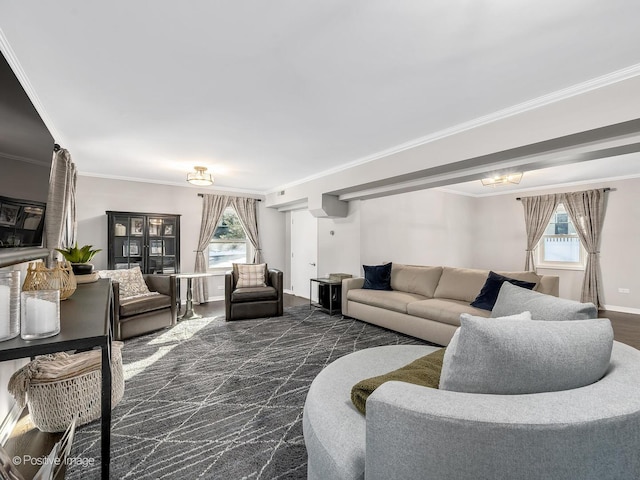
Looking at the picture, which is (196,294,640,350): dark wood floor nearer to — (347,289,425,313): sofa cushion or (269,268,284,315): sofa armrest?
(269,268,284,315): sofa armrest

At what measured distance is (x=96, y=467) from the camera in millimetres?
1661

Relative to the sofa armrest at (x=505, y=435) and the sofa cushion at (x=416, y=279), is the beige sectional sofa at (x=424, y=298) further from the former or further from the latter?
the sofa armrest at (x=505, y=435)

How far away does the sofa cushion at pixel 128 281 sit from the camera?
13.4 ft

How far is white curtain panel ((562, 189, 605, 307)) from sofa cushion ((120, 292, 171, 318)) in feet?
24.6

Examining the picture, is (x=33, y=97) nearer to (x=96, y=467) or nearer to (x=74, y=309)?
(x=74, y=309)

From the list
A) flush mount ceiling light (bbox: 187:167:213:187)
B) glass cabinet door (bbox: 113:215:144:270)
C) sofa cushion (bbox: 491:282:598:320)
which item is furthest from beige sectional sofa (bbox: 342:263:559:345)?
glass cabinet door (bbox: 113:215:144:270)

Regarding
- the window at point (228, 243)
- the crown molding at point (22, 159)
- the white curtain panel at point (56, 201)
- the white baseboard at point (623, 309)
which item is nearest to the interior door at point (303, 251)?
the window at point (228, 243)

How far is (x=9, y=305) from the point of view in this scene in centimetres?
114

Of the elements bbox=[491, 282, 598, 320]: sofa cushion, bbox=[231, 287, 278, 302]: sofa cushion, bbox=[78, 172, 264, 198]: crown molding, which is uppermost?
bbox=[78, 172, 264, 198]: crown molding

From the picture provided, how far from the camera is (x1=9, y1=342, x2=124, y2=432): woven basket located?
1.90m

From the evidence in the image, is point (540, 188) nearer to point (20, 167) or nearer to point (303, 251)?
point (303, 251)

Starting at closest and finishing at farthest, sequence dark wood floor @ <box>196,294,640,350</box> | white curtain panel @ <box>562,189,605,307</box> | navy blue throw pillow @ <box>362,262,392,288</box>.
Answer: dark wood floor @ <box>196,294,640,350</box> → navy blue throw pillow @ <box>362,262,392,288</box> → white curtain panel @ <box>562,189,605,307</box>

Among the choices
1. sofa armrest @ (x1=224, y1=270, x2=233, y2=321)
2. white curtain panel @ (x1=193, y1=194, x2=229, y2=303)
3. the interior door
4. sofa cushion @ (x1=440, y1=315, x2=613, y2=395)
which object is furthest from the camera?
the interior door

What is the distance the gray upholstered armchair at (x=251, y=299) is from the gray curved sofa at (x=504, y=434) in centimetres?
394
